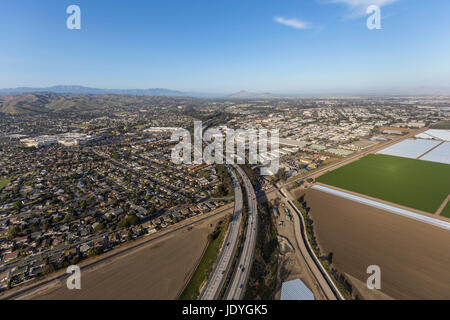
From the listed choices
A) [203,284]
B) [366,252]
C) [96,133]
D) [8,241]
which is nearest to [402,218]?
[366,252]

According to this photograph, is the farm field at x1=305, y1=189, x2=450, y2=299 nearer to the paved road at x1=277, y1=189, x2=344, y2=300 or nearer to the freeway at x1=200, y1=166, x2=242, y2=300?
the paved road at x1=277, y1=189, x2=344, y2=300

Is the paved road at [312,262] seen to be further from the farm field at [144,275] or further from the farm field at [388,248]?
the farm field at [144,275]

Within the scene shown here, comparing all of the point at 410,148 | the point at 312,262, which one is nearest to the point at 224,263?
the point at 312,262

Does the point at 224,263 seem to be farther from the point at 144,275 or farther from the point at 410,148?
the point at 410,148

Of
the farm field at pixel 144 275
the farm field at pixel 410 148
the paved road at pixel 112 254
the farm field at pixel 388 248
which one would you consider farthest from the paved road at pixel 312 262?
the farm field at pixel 410 148
